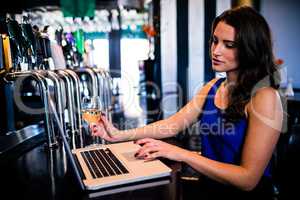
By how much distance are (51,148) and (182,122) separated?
0.68m

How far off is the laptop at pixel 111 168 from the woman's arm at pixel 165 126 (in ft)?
0.60

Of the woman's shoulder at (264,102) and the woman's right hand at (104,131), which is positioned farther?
the woman's right hand at (104,131)

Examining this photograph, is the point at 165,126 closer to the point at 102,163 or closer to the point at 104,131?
the point at 104,131

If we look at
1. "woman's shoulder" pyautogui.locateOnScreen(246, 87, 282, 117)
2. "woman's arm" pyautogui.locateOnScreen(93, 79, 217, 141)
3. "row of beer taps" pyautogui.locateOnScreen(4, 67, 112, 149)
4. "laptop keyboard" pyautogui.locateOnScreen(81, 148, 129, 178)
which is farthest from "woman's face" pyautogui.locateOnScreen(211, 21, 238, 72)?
"row of beer taps" pyautogui.locateOnScreen(4, 67, 112, 149)

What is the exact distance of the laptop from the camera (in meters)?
0.90

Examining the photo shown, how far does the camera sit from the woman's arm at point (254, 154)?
3.22 feet

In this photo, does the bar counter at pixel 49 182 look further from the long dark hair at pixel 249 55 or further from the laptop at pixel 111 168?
the long dark hair at pixel 249 55

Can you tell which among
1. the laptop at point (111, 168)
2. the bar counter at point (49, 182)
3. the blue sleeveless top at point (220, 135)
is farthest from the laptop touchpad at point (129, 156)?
the blue sleeveless top at point (220, 135)

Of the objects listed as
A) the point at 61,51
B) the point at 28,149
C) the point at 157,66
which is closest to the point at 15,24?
the point at 61,51

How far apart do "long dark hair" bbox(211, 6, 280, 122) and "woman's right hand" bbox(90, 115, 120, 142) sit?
54cm

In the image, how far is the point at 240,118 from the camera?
1.12 metres

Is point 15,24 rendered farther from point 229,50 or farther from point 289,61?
point 289,61

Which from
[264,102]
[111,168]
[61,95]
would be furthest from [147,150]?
[61,95]

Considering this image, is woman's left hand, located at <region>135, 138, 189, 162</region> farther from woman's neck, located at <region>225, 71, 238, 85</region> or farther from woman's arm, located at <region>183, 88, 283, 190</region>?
woman's neck, located at <region>225, 71, 238, 85</region>
